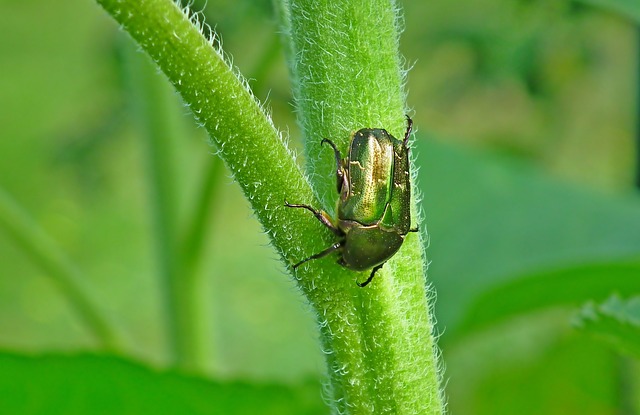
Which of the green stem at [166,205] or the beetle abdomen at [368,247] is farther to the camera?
the green stem at [166,205]

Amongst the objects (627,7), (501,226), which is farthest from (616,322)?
(501,226)

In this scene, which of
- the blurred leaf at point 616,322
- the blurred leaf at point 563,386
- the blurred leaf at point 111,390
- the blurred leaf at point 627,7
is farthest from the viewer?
the blurred leaf at point 563,386

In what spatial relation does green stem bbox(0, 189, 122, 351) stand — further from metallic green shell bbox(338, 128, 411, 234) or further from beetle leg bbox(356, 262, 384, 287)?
beetle leg bbox(356, 262, 384, 287)

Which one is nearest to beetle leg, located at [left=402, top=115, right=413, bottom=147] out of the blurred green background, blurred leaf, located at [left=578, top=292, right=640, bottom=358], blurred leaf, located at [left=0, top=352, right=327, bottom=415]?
the blurred green background

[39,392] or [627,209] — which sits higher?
[627,209]

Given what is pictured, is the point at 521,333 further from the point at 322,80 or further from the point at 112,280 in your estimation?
the point at 322,80

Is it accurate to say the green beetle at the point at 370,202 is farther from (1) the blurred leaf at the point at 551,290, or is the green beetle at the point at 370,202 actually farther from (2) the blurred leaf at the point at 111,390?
(1) the blurred leaf at the point at 551,290

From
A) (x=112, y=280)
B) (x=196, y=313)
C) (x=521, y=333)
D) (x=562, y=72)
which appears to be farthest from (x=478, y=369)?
(x=112, y=280)

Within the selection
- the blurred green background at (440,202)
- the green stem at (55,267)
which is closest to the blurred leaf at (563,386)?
the blurred green background at (440,202)
